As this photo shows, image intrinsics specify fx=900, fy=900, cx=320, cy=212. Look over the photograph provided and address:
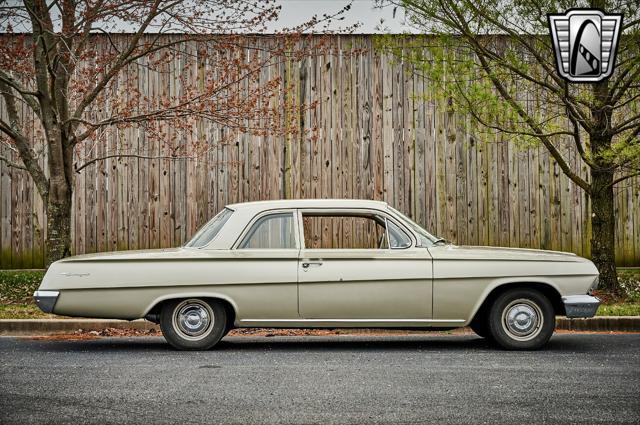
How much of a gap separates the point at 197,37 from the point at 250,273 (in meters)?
5.06

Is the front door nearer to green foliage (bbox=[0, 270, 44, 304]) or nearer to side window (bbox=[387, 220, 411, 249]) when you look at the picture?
side window (bbox=[387, 220, 411, 249])

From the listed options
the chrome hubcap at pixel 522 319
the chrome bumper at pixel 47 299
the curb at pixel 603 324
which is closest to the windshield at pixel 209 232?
the chrome bumper at pixel 47 299

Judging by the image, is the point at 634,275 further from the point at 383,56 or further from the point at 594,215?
the point at 383,56

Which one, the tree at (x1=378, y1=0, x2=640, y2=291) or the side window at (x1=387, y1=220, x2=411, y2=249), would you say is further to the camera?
the tree at (x1=378, y1=0, x2=640, y2=291)

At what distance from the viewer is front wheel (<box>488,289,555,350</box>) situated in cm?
878

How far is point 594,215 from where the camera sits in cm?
1326

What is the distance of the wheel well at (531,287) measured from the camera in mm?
8867

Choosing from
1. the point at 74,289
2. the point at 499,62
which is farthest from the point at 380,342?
the point at 499,62

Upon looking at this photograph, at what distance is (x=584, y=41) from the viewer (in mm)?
11664

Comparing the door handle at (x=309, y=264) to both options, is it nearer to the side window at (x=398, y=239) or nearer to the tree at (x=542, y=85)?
the side window at (x=398, y=239)

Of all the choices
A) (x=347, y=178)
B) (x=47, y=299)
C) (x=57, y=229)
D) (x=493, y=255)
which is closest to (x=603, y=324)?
(x=493, y=255)

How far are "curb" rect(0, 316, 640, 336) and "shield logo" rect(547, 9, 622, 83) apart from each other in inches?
129

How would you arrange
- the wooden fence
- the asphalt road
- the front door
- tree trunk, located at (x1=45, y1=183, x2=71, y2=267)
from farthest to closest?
the wooden fence, tree trunk, located at (x1=45, y1=183, x2=71, y2=267), the front door, the asphalt road

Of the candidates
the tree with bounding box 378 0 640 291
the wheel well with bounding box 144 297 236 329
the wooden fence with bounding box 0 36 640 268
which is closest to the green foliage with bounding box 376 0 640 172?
the tree with bounding box 378 0 640 291
